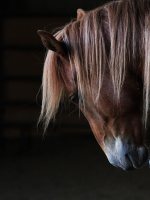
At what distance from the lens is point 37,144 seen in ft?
11.6

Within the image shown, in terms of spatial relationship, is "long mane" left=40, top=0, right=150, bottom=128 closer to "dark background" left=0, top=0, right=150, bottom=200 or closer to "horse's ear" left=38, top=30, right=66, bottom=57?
"horse's ear" left=38, top=30, right=66, bottom=57

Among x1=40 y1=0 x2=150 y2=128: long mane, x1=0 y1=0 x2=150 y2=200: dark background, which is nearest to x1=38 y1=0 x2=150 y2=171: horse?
x1=40 y1=0 x2=150 y2=128: long mane

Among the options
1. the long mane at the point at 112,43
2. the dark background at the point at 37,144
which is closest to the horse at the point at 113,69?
the long mane at the point at 112,43

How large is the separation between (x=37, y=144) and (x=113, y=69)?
2.95 m

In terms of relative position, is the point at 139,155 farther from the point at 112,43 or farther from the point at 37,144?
the point at 37,144

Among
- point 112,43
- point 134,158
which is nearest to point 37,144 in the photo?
point 134,158

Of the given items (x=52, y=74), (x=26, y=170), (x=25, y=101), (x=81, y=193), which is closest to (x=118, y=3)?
(x=52, y=74)

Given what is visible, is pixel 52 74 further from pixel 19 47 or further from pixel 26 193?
pixel 19 47

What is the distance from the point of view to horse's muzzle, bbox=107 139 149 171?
32.6 inches

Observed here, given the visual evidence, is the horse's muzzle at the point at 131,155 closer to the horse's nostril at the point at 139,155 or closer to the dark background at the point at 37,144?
the horse's nostril at the point at 139,155

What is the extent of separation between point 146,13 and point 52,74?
1.26 ft

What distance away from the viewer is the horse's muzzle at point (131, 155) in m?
0.83

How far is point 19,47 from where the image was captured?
3633 mm

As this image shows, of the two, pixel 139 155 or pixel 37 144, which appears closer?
pixel 139 155
